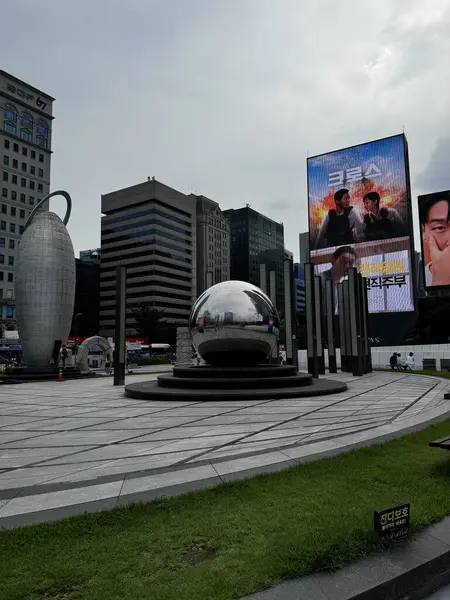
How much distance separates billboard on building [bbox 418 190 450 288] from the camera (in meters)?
57.3

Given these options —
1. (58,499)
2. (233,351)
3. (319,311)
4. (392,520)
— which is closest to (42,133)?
(319,311)

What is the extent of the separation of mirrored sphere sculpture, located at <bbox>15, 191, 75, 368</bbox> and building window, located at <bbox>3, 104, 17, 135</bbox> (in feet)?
226

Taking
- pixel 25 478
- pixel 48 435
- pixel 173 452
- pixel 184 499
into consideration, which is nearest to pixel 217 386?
pixel 48 435

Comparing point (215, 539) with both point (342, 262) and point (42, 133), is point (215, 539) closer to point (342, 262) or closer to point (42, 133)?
point (342, 262)

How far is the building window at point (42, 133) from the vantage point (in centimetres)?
9194

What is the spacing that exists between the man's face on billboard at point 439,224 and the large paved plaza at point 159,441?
5037cm

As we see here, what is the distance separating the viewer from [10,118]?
86.8 meters

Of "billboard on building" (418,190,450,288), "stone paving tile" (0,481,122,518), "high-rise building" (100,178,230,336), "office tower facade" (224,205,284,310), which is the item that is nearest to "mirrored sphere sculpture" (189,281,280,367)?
"stone paving tile" (0,481,122,518)

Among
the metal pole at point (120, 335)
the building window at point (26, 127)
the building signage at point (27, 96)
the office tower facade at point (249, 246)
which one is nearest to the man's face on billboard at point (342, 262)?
the metal pole at point (120, 335)

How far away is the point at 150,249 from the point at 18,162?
4171cm

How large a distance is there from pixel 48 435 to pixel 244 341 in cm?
815

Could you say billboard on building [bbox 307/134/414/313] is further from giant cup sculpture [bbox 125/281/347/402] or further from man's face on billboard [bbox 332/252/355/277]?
giant cup sculpture [bbox 125/281/347/402]

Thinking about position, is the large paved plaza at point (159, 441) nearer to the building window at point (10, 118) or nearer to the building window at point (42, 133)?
the building window at point (10, 118)

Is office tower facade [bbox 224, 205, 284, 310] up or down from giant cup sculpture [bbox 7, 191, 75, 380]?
up
